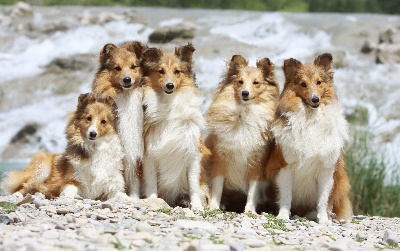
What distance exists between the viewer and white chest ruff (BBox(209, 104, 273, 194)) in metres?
6.81

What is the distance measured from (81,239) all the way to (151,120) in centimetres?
223

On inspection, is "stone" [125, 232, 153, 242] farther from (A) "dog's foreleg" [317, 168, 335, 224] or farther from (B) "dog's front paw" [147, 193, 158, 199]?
(A) "dog's foreleg" [317, 168, 335, 224]

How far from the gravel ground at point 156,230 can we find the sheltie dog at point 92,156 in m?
0.35

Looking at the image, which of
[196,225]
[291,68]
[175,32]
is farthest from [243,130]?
[175,32]

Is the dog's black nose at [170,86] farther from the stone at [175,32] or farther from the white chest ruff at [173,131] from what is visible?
the stone at [175,32]

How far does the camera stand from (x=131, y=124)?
6.82 meters

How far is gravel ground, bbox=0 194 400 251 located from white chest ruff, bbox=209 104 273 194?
0.55 m

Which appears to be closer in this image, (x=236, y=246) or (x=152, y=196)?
Result: (x=236, y=246)

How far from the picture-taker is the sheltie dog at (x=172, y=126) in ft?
22.3

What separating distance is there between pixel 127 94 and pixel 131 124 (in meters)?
0.31

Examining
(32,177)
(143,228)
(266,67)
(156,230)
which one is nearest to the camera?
(143,228)

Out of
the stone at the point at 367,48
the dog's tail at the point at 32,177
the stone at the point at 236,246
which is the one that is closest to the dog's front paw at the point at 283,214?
the stone at the point at 236,246

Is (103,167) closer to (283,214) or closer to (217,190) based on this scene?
(217,190)

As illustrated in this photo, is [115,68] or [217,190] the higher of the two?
[115,68]
